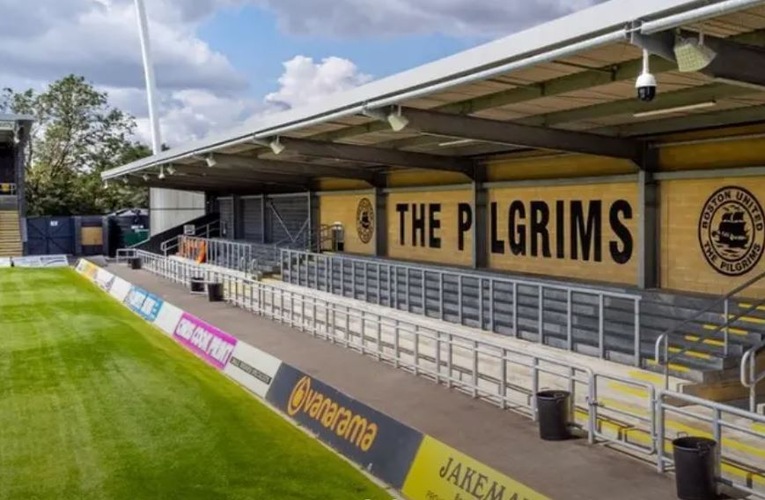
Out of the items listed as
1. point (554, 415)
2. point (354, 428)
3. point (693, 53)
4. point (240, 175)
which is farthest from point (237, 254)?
point (693, 53)

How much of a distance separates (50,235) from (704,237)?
155 ft

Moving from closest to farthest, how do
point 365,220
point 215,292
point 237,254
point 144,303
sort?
point 215,292
point 144,303
point 365,220
point 237,254

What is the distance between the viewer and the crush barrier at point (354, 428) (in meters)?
8.11

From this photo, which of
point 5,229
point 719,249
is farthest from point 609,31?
point 5,229

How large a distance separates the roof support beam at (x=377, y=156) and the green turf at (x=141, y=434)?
205 inches

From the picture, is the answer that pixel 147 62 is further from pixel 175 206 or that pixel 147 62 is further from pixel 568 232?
pixel 568 232

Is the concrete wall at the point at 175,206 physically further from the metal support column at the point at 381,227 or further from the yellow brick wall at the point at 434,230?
the yellow brick wall at the point at 434,230

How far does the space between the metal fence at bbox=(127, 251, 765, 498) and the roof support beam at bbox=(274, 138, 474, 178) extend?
129 inches

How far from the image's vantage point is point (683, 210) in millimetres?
14945

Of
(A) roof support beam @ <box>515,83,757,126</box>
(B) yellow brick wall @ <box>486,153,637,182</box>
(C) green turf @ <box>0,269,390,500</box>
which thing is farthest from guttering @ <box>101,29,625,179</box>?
(B) yellow brick wall @ <box>486,153,637,182</box>

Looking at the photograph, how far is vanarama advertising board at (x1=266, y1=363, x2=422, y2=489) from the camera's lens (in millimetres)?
9297

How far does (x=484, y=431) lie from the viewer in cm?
999

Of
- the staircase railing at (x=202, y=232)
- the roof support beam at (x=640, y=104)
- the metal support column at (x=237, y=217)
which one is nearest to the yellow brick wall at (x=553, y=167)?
the roof support beam at (x=640, y=104)

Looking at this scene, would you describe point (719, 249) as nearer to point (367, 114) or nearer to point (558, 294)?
point (558, 294)
